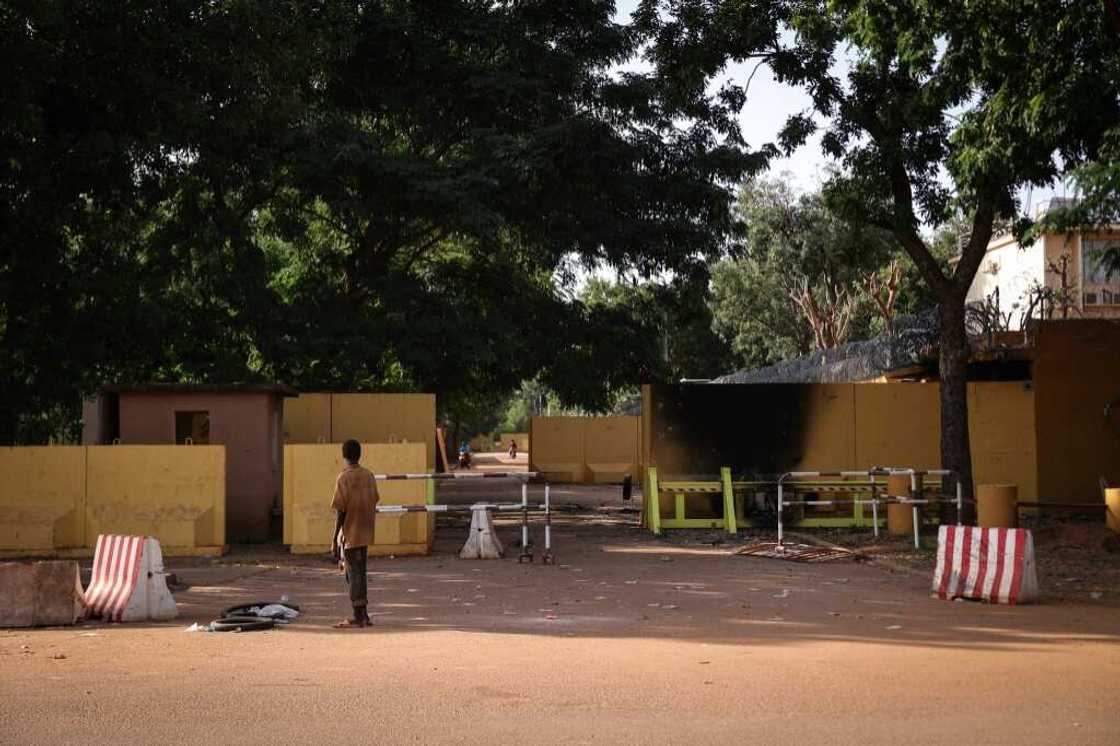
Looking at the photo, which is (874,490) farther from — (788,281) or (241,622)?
(788,281)

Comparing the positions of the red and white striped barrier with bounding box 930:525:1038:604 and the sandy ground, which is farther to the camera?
the red and white striped barrier with bounding box 930:525:1038:604

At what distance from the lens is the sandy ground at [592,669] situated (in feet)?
26.3

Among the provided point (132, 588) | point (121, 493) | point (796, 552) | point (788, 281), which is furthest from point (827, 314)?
point (132, 588)

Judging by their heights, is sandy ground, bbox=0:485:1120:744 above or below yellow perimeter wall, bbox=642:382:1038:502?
below

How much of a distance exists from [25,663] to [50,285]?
1446cm

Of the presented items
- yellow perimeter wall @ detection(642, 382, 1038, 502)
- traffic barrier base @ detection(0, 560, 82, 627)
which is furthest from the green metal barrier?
traffic barrier base @ detection(0, 560, 82, 627)

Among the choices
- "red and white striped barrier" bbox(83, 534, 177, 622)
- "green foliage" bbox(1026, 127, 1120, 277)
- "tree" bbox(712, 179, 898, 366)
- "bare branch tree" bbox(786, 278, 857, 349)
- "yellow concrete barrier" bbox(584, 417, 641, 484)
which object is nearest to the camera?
"red and white striped barrier" bbox(83, 534, 177, 622)

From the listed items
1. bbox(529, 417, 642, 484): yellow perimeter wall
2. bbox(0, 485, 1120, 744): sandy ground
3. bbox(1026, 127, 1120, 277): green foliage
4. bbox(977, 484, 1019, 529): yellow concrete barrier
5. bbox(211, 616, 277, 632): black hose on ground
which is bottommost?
bbox(0, 485, 1120, 744): sandy ground

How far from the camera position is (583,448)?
48.5m

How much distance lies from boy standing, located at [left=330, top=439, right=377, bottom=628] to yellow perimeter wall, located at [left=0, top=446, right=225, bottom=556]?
839cm

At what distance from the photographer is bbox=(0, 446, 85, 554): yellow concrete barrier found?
65.6 feet

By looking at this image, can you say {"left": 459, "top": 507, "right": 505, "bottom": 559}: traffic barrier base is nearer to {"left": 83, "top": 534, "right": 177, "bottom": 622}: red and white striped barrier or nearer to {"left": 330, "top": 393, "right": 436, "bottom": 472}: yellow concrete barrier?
{"left": 83, "top": 534, "right": 177, "bottom": 622}: red and white striped barrier

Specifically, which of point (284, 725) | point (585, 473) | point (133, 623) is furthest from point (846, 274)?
point (284, 725)

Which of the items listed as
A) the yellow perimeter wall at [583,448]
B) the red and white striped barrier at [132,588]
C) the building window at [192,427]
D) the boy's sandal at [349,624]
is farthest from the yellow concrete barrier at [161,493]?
the yellow perimeter wall at [583,448]
